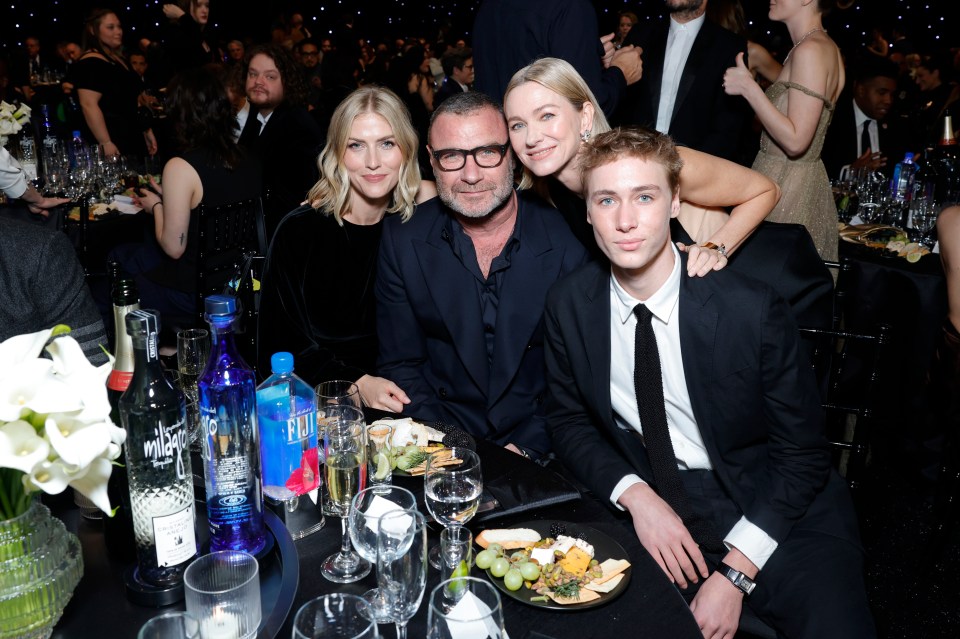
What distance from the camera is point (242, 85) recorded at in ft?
16.4

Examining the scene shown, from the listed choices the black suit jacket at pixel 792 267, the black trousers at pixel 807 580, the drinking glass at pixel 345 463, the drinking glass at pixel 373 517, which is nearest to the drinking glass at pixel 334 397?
the drinking glass at pixel 345 463

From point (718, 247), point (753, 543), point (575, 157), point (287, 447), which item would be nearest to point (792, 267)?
point (718, 247)

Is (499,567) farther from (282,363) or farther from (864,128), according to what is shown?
(864,128)

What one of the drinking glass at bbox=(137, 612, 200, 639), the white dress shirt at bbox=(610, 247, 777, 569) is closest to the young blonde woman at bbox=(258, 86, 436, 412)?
the white dress shirt at bbox=(610, 247, 777, 569)

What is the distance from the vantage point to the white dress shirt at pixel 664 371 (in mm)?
1952

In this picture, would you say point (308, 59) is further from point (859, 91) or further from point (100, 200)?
point (859, 91)

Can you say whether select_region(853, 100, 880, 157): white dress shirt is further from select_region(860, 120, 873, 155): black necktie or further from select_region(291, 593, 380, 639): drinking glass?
select_region(291, 593, 380, 639): drinking glass

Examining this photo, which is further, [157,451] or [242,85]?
[242,85]

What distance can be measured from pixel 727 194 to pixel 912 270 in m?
1.35

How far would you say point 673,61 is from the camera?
387cm

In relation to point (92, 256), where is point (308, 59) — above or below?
above

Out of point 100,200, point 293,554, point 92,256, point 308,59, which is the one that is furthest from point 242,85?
point 308,59

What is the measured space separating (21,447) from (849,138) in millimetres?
5898

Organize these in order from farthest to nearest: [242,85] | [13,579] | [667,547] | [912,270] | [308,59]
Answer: [308,59], [242,85], [912,270], [667,547], [13,579]
